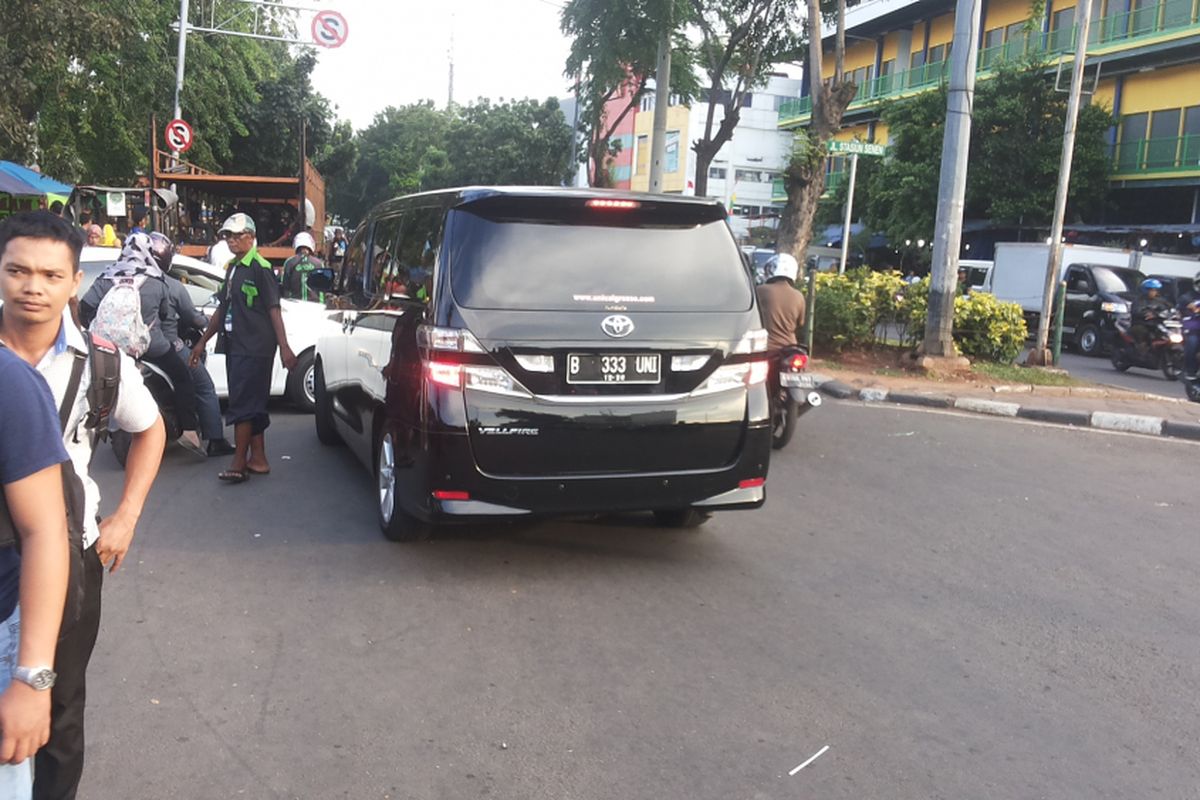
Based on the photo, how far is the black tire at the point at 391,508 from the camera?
214 inches

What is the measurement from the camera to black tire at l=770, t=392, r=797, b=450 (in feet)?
27.9

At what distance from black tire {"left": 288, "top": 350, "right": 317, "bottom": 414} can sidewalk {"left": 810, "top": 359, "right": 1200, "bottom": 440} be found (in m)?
6.04

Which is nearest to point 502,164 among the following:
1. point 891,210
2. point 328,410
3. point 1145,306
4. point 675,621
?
point 891,210

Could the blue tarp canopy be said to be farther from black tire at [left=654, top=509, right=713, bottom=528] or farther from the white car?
black tire at [left=654, top=509, right=713, bottom=528]

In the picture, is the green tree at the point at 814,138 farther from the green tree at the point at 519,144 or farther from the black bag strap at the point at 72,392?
the green tree at the point at 519,144

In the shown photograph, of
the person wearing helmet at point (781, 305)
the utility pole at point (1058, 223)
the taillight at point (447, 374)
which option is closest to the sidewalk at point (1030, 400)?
the utility pole at point (1058, 223)

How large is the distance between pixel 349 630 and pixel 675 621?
4.70ft

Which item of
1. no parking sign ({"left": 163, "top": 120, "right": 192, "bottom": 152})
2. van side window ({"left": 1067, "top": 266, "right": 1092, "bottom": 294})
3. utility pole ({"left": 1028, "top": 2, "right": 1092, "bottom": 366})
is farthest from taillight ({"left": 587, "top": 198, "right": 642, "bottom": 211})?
van side window ({"left": 1067, "top": 266, "right": 1092, "bottom": 294})

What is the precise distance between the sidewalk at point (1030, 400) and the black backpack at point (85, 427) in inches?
408

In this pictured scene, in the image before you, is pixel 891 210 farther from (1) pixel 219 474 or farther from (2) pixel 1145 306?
(1) pixel 219 474

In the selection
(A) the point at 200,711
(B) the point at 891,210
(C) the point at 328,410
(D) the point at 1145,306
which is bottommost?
(A) the point at 200,711

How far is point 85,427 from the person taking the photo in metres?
2.41

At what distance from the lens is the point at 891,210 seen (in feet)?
124

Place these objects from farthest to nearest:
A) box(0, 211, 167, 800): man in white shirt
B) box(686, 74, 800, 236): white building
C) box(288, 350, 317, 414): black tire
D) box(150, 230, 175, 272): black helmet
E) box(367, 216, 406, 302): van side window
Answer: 1. box(686, 74, 800, 236): white building
2. box(288, 350, 317, 414): black tire
3. box(150, 230, 175, 272): black helmet
4. box(367, 216, 406, 302): van side window
5. box(0, 211, 167, 800): man in white shirt
